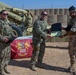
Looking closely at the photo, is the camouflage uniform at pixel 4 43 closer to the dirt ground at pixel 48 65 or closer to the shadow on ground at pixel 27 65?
the dirt ground at pixel 48 65

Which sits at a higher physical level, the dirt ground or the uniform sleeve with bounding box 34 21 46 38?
the uniform sleeve with bounding box 34 21 46 38

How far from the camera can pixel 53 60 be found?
35.5 ft

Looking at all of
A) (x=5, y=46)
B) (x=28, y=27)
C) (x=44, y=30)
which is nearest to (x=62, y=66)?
(x=44, y=30)

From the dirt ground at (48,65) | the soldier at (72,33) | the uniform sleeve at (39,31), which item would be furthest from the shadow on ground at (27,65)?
the uniform sleeve at (39,31)

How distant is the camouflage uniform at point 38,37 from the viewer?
29.2 ft

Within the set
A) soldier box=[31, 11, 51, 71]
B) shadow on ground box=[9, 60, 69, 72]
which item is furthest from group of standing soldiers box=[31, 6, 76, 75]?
shadow on ground box=[9, 60, 69, 72]

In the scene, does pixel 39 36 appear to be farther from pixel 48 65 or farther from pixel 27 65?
pixel 48 65

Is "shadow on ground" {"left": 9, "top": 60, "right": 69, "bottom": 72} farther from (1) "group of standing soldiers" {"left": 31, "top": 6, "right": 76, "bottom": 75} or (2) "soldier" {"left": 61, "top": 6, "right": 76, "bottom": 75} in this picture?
(2) "soldier" {"left": 61, "top": 6, "right": 76, "bottom": 75}

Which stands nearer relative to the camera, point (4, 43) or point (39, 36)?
point (4, 43)

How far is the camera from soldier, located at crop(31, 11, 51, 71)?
889cm

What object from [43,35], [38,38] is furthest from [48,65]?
[43,35]

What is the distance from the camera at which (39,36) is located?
9070mm

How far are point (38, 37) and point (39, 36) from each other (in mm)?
43

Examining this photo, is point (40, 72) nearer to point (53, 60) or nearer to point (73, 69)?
point (73, 69)
